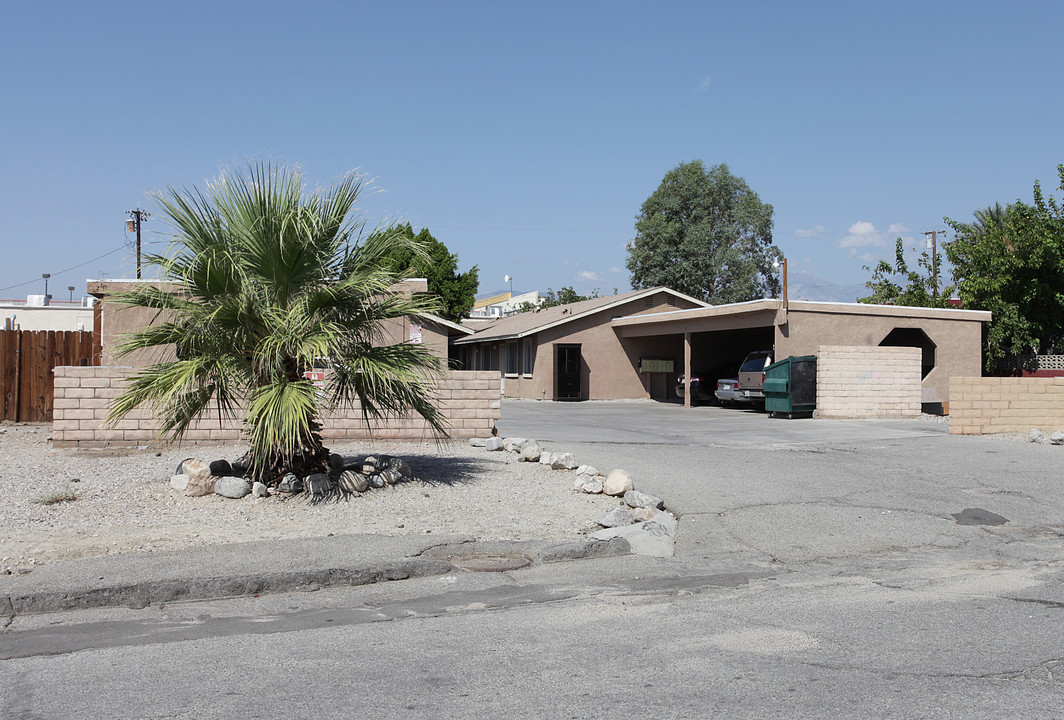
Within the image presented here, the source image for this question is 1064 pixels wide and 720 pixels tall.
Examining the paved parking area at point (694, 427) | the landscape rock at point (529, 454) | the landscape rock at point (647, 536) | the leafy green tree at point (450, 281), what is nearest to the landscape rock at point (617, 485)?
the landscape rock at point (647, 536)

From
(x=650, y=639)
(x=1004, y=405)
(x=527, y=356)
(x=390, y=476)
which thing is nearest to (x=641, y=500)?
(x=390, y=476)

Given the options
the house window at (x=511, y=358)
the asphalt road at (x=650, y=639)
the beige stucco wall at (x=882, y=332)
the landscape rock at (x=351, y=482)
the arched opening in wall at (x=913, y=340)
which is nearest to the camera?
the asphalt road at (x=650, y=639)

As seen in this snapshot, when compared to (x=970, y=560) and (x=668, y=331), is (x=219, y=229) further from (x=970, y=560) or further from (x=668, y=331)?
(x=668, y=331)

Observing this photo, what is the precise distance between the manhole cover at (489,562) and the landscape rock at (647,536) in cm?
85

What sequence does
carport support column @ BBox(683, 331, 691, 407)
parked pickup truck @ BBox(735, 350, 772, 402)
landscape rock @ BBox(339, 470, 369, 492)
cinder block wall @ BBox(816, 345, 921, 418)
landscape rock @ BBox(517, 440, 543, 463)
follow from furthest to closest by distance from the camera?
carport support column @ BBox(683, 331, 691, 407) → parked pickup truck @ BBox(735, 350, 772, 402) → cinder block wall @ BBox(816, 345, 921, 418) → landscape rock @ BBox(517, 440, 543, 463) → landscape rock @ BBox(339, 470, 369, 492)

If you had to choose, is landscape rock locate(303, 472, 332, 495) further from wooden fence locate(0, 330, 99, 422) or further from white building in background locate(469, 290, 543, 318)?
white building in background locate(469, 290, 543, 318)

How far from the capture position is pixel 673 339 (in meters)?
33.0

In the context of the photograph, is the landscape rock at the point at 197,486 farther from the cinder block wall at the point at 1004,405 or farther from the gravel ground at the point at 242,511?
the cinder block wall at the point at 1004,405

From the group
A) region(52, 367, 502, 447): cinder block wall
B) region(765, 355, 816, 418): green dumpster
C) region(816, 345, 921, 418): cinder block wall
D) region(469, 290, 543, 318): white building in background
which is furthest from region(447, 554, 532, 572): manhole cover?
region(469, 290, 543, 318): white building in background

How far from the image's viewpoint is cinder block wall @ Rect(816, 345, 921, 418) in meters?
21.5

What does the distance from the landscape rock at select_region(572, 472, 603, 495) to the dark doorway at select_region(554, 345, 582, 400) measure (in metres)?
21.2

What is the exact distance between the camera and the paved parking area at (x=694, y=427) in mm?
16594

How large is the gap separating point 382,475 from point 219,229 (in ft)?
10.2

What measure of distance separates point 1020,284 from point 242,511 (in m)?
27.9
